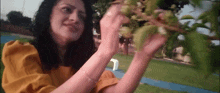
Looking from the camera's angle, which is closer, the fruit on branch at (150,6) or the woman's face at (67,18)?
the fruit on branch at (150,6)

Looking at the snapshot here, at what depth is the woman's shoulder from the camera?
1.49ft

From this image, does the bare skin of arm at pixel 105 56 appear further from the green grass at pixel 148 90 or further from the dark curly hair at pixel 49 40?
the green grass at pixel 148 90

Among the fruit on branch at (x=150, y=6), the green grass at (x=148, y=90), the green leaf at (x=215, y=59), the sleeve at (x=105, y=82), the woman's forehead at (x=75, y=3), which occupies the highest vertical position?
the woman's forehead at (x=75, y=3)

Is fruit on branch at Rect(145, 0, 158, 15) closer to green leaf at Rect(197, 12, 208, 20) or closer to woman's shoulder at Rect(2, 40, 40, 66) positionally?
green leaf at Rect(197, 12, 208, 20)

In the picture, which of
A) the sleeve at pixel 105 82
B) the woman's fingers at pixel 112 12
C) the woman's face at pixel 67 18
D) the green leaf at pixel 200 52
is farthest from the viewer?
the sleeve at pixel 105 82

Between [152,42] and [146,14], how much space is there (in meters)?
0.08

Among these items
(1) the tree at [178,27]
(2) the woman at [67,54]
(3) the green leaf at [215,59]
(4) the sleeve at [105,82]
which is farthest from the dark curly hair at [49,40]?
(3) the green leaf at [215,59]

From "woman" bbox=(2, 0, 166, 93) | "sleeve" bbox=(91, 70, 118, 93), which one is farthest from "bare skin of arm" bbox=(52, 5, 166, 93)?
"sleeve" bbox=(91, 70, 118, 93)

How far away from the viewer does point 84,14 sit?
19.4 inches

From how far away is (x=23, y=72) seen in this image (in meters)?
0.44

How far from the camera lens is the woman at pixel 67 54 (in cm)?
38

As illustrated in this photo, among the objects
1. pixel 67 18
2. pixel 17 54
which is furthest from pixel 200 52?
pixel 17 54

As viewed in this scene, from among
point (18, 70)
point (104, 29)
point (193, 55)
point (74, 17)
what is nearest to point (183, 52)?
point (193, 55)

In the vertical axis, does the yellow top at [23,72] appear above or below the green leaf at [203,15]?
below
